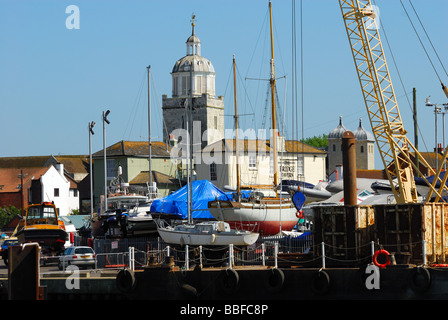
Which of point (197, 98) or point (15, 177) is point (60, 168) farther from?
point (197, 98)

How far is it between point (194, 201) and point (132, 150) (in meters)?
55.8

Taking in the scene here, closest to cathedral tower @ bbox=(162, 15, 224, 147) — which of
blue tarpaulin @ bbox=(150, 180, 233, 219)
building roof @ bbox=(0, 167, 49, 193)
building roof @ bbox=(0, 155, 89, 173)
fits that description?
building roof @ bbox=(0, 155, 89, 173)

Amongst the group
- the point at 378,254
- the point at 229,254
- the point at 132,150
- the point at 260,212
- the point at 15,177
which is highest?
the point at 132,150

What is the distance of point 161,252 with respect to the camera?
4359cm

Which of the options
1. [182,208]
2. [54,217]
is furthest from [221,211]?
[54,217]

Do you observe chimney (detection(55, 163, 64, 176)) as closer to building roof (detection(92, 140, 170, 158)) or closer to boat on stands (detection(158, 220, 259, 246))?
building roof (detection(92, 140, 170, 158))

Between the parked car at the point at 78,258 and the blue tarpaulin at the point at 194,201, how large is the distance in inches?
420

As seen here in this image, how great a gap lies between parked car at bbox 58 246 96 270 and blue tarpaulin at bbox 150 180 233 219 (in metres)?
10.7

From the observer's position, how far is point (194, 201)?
5697cm

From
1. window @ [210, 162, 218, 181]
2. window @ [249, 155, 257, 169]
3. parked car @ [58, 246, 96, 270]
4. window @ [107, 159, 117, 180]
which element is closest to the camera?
parked car @ [58, 246, 96, 270]

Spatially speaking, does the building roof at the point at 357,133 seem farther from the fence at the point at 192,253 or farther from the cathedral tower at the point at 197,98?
the fence at the point at 192,253

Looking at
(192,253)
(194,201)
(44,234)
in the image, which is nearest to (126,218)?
(194,201)

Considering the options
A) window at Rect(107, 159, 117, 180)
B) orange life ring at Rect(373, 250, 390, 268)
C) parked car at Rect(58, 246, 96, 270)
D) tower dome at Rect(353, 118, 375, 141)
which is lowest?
parked car at Rect(58, 246, 96, 270)

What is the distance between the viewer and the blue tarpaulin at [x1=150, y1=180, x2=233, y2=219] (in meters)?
53.7
